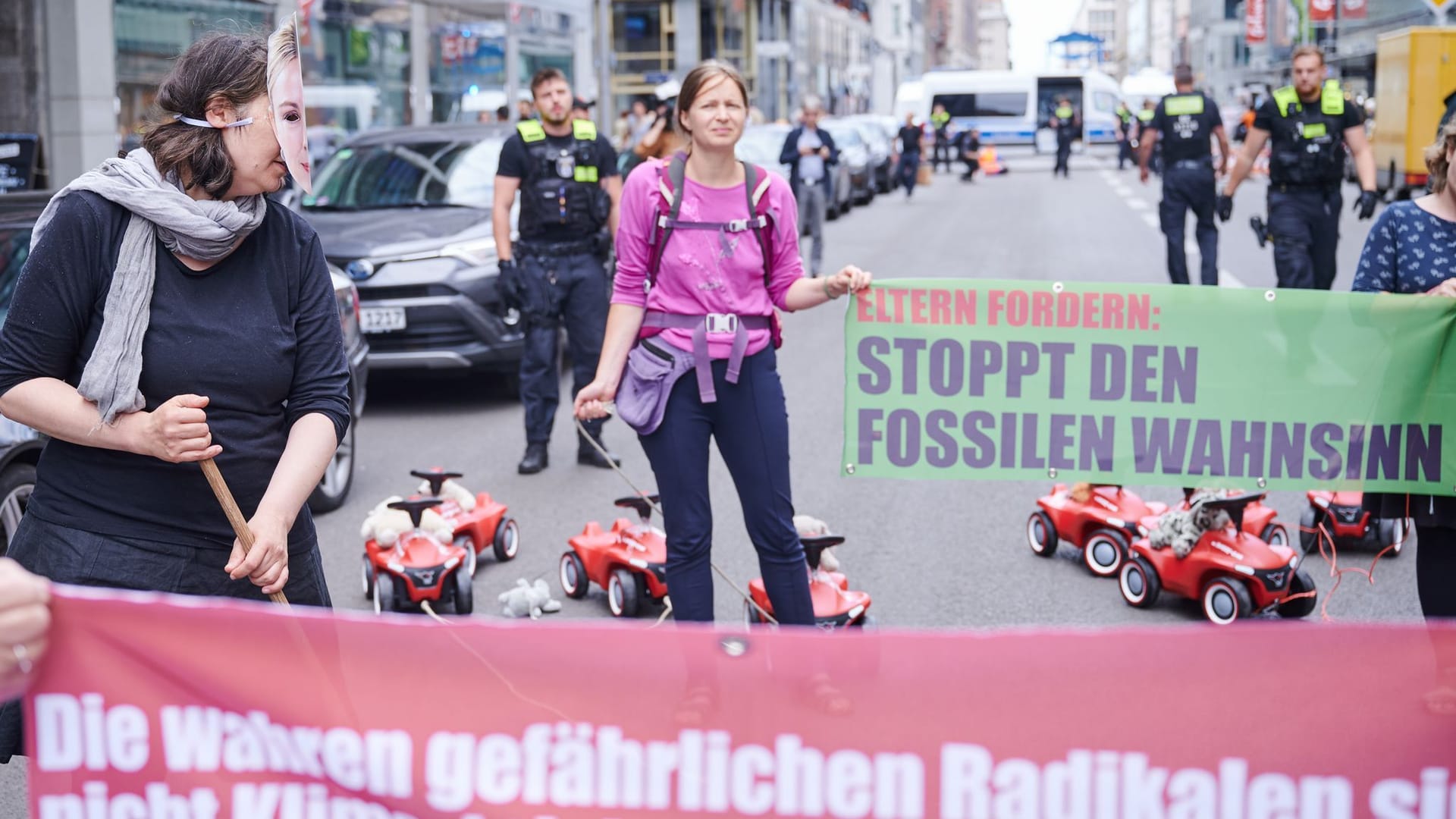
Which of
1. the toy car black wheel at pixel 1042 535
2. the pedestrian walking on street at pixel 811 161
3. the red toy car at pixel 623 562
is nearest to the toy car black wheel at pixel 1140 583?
the toy car black wheel at pixel 1042 535

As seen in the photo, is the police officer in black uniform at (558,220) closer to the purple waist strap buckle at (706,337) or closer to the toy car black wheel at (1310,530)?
the toy car black wheel at (1310,530)

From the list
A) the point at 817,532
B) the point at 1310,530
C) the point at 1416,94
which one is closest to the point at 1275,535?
the point at 1310,530

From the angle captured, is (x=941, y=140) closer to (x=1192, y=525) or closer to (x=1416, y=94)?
(x=1416, y=94)

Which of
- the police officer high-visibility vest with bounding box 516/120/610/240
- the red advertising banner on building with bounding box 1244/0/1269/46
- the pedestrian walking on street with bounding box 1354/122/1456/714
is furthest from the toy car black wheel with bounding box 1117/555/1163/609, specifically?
the red advertising banner on building with bounding box 1244/0/1269/46

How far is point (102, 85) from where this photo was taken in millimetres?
17500

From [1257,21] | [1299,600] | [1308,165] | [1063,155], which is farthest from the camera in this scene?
[1257,21]

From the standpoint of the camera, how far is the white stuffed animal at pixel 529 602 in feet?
19.9

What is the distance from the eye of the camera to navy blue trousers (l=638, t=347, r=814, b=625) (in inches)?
176

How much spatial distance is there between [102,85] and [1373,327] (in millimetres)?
15442

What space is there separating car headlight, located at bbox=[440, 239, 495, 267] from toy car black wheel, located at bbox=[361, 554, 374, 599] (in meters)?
4.34

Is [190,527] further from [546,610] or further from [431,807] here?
[546,610]

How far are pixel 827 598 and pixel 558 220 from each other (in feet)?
11.5

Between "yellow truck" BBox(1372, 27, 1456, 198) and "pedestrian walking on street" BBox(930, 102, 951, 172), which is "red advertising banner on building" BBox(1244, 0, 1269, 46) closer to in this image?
"pedestrian walking on street" BBox(930, 102, 951, 172)

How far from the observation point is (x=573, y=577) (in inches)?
245
